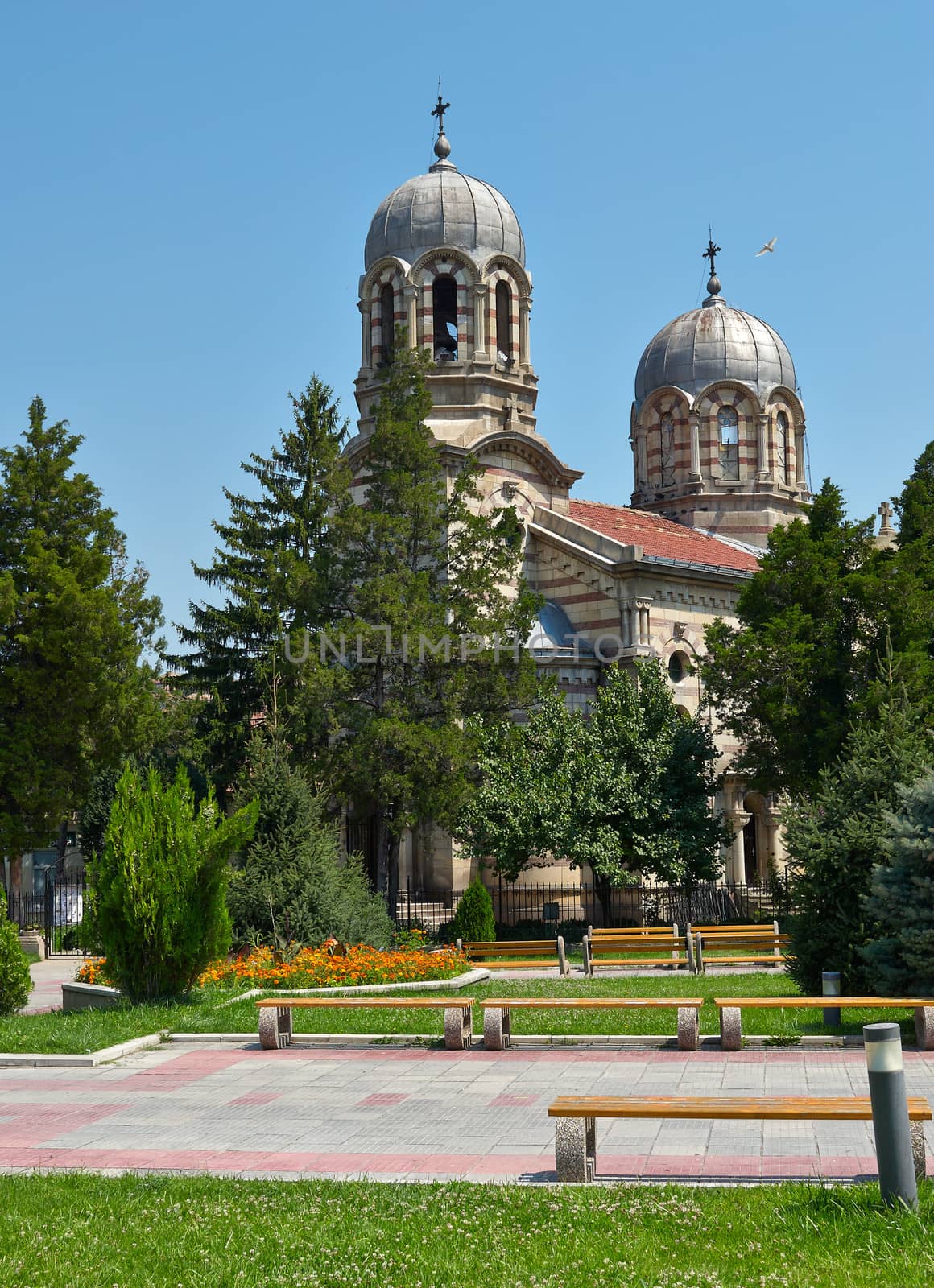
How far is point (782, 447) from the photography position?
47781 mm

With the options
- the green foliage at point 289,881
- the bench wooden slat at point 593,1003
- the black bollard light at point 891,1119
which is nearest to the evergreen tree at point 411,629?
the green foliage at point 289,881

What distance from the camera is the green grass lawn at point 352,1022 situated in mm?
13734

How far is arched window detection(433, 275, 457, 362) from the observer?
1442 inches

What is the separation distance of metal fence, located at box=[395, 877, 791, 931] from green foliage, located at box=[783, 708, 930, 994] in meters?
14.9

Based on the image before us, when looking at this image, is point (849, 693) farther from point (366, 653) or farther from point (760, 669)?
point (366, 653)

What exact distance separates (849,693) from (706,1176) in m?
22.3

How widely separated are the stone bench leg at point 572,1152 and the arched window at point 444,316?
29.9 metres

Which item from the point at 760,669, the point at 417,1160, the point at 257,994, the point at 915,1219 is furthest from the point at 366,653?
the point at 915,1219

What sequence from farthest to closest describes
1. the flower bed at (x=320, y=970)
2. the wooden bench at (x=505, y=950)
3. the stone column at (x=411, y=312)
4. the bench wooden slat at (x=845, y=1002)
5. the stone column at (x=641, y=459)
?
the stone column at (x=641, y=459) → the stone column at (x=411, y=312) → the wooden bench at (x=505, y=950) → the flower bed at (x=320, y=970) → the bench wooden slat at (x=845, y=1002)

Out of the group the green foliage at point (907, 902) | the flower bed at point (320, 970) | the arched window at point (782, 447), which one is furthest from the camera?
the arched window at point (782, 447)

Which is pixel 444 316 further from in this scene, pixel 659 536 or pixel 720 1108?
pixel 720 1108

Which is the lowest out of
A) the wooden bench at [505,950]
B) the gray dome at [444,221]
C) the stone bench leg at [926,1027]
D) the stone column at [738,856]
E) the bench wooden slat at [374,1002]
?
the wooden bench at [505,950]

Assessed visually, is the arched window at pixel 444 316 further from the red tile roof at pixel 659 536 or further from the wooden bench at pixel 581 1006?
the wooden bench at pixel 581 1006

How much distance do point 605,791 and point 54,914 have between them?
14.0 meters
